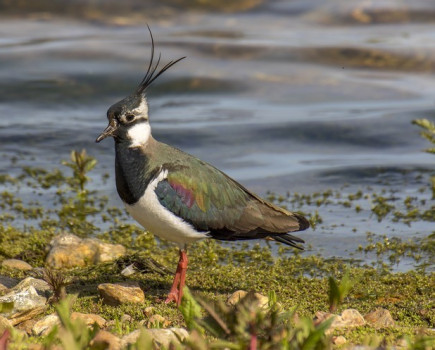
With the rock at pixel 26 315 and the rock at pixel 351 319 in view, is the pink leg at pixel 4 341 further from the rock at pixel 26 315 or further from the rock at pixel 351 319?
the rock at pixel 351 319

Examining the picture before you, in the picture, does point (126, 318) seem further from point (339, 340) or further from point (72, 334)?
point (72, 334)

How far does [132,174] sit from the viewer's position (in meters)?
5.53

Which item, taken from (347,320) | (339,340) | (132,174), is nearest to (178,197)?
(132,174)

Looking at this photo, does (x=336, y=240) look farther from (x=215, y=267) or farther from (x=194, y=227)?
(x=194, y=227)

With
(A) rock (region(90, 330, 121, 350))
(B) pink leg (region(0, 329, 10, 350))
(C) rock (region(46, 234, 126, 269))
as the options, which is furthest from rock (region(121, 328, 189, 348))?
(C) rock (region(46, 234, 126, 269))

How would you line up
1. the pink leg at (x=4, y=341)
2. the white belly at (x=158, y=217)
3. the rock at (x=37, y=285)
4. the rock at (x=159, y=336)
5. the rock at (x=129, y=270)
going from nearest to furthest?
the pink leg at (x=4, y=341) → the rock at (x=159, y=336) → the rock at (x=37, y=285) → the white belly at (x=158, y=217) → the rock at (x=129, y=270)

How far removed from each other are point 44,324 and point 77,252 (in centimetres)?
179

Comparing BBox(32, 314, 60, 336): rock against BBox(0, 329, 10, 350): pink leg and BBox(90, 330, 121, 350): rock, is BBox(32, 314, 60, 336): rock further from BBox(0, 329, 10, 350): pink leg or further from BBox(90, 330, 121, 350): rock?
BBox(0, 329, 10, 350): pink leg

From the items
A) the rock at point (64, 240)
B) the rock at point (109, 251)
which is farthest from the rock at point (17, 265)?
the rock at point (109, 251)

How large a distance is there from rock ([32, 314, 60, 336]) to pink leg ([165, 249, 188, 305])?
94cm

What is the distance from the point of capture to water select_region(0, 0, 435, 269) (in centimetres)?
905

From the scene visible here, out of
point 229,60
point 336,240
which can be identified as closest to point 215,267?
point 336,240

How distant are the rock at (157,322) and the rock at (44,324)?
525 mm

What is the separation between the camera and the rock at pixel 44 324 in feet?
15.0
